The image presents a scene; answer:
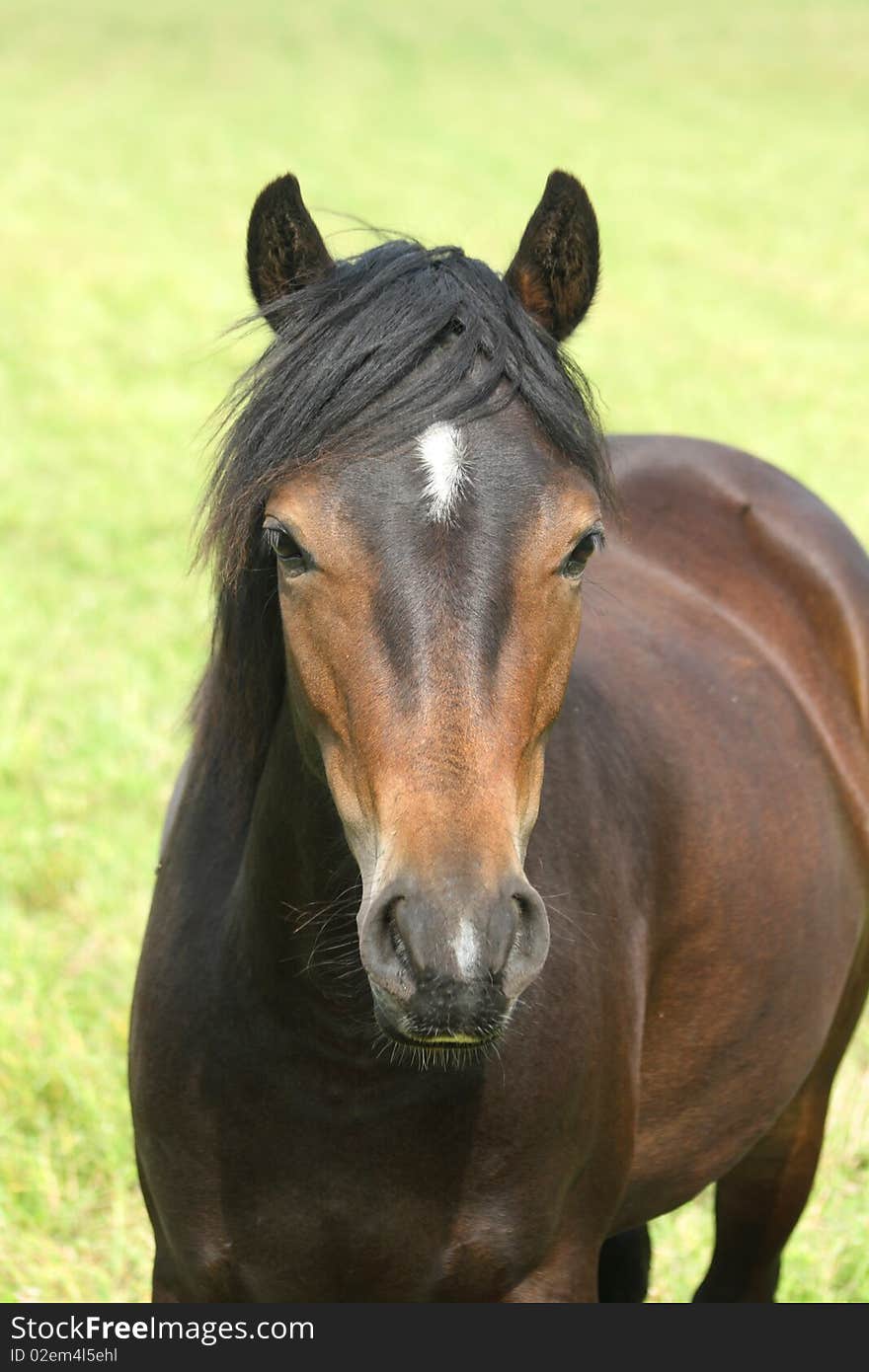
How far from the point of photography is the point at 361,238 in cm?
1628

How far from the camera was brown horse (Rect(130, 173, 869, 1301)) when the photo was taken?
7.47 ft

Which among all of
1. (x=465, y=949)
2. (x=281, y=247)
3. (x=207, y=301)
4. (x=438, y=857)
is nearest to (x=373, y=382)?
(x=281, y=247)

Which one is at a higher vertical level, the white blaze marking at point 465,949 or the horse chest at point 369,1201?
the white blaze marking at point 465,949

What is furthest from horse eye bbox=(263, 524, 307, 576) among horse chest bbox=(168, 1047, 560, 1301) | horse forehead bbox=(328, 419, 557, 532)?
horse chest bbox=(168, 1047, 560, 1301)

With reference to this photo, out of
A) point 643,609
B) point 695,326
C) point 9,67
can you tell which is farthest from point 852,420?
point 9,67

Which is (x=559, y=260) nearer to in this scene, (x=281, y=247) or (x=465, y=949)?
(x=281, y=247)

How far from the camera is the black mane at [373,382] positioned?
2.51 metres

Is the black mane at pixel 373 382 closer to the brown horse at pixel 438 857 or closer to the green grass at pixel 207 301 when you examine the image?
the brown horse at pixel 438 857

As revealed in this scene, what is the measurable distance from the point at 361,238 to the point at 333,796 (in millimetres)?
14621

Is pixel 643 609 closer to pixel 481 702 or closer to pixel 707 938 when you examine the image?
pixel 707 938

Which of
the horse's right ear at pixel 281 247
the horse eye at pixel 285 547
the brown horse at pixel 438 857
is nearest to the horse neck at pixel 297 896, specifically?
the brown horse at pixel 438 857

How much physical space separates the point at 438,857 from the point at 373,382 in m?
0.84

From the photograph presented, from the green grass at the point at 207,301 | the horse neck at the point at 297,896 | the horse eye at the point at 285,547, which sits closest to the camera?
the horse eye at the point at 285,547

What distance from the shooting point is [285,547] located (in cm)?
251
